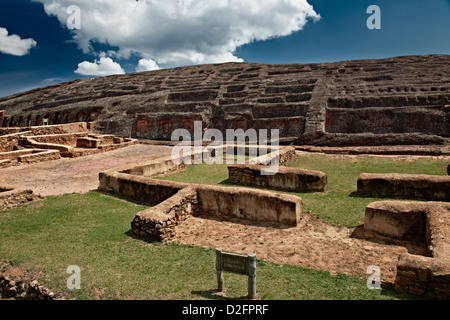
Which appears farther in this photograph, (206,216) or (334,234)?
(206,216)

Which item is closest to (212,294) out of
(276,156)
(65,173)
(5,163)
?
(276,156)

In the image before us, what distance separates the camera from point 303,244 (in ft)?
21.5

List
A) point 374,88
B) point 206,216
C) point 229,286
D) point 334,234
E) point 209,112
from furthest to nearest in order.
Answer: point 209,112
point 374,88
point 206,216
point 334,234
point 229,286

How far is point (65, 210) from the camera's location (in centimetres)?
896

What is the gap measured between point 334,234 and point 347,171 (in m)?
6.63

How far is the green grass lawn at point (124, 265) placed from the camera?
4.80 m

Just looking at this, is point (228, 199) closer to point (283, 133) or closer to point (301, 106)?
point (283, 133)

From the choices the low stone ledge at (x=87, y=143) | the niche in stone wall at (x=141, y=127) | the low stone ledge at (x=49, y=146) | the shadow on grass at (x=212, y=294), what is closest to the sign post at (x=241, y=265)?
the shadow on grass at (x=212, y=294)

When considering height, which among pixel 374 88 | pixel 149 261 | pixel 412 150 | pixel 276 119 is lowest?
pixel 149 261

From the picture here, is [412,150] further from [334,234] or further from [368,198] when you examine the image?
[334,234]

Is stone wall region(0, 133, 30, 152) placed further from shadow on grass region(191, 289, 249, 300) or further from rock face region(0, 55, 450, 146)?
shadow on grass region(191, 289, 249, 300)

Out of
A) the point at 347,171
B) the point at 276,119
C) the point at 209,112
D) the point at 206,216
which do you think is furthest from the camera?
the point at 209,112

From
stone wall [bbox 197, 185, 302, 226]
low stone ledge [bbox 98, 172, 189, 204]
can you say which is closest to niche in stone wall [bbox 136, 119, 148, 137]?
low stone ledge [bbox 98, 172, 189, 204]

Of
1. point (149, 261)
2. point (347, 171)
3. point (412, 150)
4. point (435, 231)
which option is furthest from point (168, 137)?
point (435, 231)
